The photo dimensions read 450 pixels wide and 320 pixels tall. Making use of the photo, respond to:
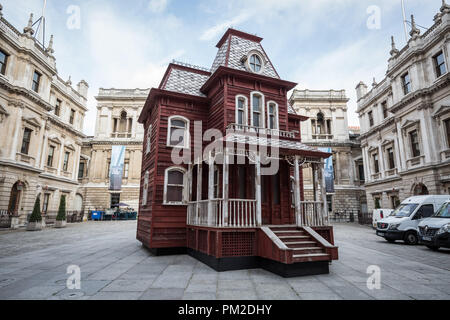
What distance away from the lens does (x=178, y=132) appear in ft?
40.0

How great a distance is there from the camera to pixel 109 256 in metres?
9.87

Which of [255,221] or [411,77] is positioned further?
[411,77]

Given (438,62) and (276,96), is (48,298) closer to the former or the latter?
(276,96)

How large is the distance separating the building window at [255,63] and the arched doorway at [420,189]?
18215 millimetres

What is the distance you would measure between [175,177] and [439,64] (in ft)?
74.0

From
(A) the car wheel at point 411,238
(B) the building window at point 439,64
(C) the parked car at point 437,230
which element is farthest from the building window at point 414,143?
(C) the parked car at point 437,230

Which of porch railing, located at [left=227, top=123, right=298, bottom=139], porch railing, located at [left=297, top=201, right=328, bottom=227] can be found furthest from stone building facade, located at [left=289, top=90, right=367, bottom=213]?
porch railing, located at [left=297, top=201, right=328, bottom=227]

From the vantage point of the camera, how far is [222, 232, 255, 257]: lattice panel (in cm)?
809

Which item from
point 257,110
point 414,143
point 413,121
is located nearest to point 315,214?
point 257,110

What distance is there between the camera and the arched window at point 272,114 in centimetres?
1189

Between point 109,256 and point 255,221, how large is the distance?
588 cm

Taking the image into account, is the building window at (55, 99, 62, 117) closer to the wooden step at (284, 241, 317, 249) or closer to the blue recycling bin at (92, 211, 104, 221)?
the blue recycling bin at (92, 211, 104, 221)

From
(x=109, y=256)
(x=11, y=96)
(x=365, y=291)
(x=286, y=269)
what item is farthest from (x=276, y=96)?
(x=11, y=96)

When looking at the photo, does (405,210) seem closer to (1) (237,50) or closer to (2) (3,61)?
(1) (237,50)
